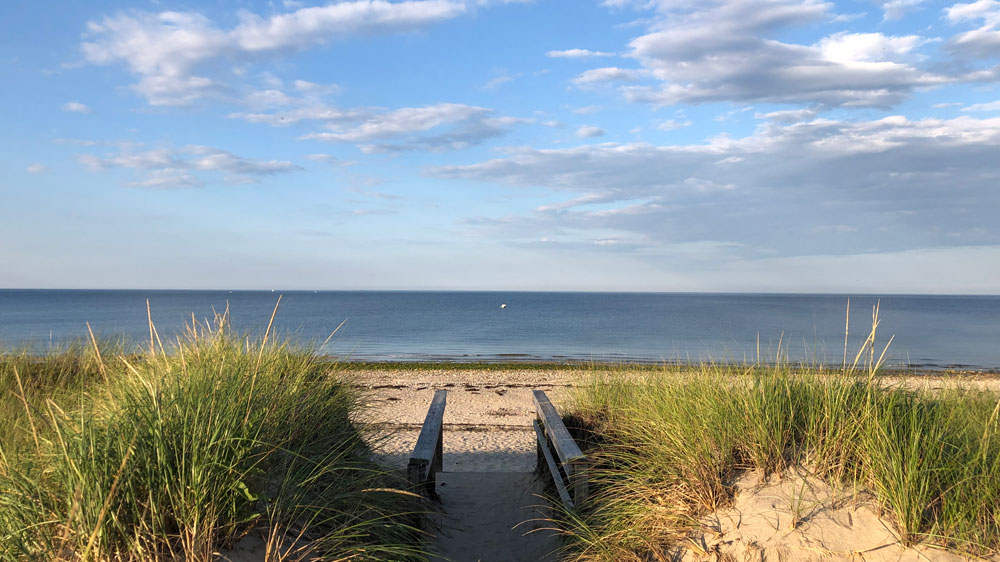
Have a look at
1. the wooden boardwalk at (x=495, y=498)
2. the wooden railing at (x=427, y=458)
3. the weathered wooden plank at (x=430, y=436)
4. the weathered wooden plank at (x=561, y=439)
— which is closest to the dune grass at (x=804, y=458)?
the weathered wooden plank at (x=561, y=439)

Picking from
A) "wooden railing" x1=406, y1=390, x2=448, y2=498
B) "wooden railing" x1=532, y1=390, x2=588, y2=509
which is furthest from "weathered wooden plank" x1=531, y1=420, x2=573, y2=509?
"wooden railing" x1=406, y1=390, x2=448, y2=498

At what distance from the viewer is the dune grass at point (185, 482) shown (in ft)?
8.26

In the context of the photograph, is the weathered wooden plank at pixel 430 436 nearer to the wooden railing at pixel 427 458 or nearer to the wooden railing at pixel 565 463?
the wooden railing at pixel 427 458

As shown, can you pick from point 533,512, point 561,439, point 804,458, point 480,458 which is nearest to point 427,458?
point 561,439

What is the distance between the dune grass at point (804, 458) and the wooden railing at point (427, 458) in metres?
1.37

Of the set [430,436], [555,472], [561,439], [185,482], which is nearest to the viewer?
[185,482]

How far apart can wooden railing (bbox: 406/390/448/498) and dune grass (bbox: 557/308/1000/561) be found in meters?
1.37

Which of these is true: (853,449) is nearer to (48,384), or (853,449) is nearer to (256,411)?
(256,411)

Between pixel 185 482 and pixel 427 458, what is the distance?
265 centimetres

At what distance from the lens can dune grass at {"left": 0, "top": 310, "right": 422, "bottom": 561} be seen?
2.52 m

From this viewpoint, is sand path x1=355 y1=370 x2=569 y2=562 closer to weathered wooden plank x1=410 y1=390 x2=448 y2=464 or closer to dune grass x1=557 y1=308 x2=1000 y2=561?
weathered wooden plank x1=410 y1=390 x2=448 y2=464

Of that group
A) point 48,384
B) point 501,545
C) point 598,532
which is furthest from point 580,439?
point 48,384

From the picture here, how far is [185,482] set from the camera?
2.68 meters

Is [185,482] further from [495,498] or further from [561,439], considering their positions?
[495,498]
